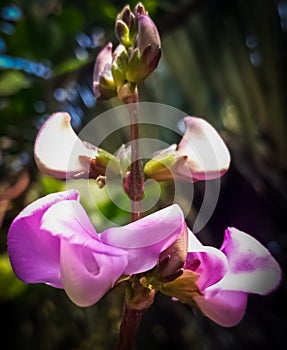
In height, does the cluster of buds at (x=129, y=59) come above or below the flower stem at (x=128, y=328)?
above

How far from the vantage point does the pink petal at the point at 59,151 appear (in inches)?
20.9

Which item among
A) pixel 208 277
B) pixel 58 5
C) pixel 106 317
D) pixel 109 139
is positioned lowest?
pixel 106 317

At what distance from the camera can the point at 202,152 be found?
21.6 inches

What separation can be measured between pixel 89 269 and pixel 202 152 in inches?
5.9

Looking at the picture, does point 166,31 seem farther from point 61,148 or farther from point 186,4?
point 61,148

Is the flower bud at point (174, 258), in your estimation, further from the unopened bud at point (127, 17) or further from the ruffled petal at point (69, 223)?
the unopened bud at point (127, 17)

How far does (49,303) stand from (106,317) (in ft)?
0.33

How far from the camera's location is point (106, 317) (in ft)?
3.82

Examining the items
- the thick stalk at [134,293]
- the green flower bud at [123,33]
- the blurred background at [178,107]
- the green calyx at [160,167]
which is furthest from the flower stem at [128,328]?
the blurred background at [178,107]

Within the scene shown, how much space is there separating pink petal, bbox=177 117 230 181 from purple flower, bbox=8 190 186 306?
10 cm

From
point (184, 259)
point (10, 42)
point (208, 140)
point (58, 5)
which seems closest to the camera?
point (184, 259)

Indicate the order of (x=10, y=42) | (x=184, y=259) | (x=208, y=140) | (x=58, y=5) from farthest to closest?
(x=58, y=5) → (x=10, y=42) → (x=208, y=140) → (x=184, y=259)

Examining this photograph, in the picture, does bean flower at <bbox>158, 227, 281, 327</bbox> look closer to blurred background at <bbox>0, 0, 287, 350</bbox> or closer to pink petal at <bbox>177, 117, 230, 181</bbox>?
pink petal at <bbox>177, 117, 230, 181</bbox>

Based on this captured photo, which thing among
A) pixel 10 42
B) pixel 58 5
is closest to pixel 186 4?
pixel 58 5
